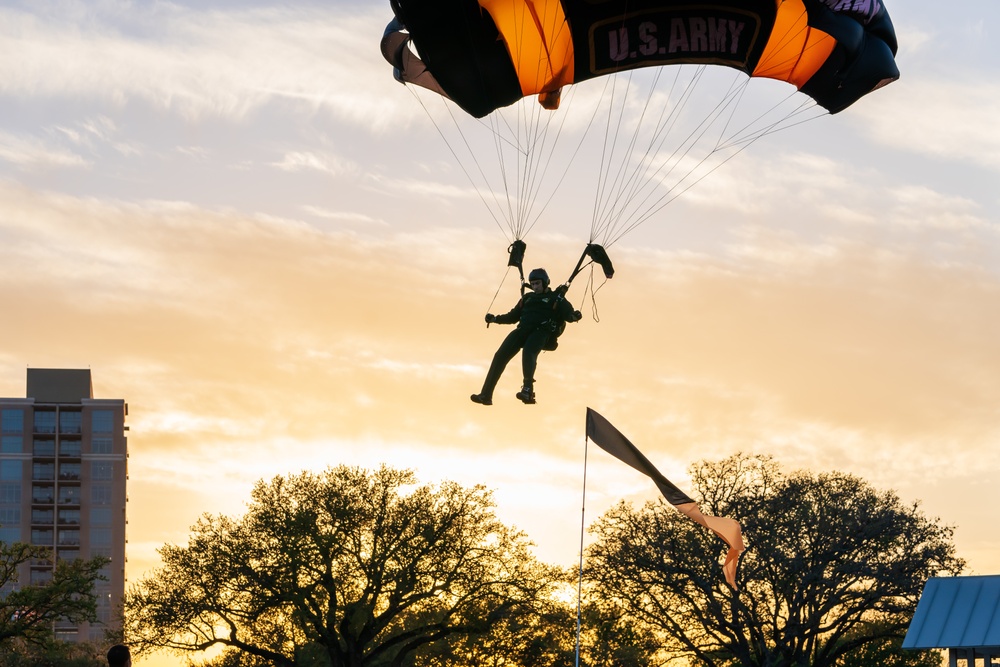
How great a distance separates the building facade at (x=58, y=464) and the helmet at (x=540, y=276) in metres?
119

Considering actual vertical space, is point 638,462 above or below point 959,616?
above

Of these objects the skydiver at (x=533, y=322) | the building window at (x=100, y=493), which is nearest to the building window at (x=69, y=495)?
the building window at (x=100, y=493)

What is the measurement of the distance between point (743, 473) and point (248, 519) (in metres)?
17.0

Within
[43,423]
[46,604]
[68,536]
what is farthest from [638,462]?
[43,423]

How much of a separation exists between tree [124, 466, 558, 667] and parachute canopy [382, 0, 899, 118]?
3068cm

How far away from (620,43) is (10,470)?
124 meters

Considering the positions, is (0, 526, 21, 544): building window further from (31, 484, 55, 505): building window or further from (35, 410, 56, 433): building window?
(35, 410, 56, 433): building window

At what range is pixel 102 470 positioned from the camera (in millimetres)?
134000

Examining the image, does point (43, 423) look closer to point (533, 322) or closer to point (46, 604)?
point (46, 604)

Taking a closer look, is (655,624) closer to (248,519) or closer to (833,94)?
(248,519)

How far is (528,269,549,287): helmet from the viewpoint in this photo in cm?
1919

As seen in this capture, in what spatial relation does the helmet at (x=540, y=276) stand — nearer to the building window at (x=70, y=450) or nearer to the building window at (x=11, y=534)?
the building window at (x=70, y=450)

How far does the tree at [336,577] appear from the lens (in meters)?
48.3

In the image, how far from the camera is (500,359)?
19344mm
